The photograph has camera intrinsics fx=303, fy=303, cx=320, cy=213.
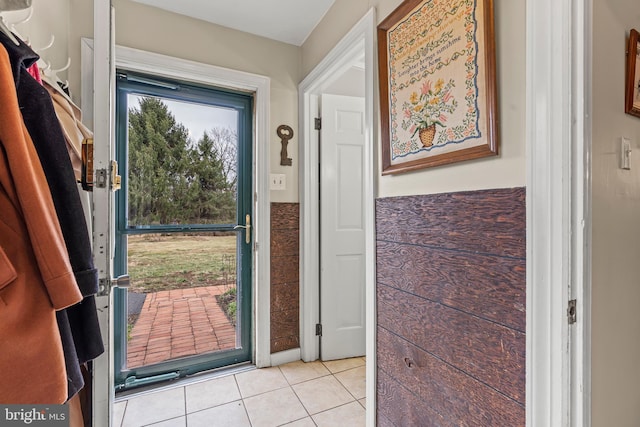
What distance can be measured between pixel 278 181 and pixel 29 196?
68.7 inches

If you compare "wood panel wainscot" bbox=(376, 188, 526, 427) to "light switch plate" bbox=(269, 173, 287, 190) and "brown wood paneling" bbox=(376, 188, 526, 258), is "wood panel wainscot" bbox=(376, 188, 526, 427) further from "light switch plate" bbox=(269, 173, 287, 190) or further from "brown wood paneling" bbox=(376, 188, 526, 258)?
"light switch plate" bbox=(269, 173, 287, 190)

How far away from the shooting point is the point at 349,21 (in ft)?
5.68

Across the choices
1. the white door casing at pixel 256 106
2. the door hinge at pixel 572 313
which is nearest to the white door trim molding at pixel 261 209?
the white door casing at pixel 256 106

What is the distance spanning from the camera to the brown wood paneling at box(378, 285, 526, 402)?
906mm

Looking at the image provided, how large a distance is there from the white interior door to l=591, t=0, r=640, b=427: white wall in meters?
1.65

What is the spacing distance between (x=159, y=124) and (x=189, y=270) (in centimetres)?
103

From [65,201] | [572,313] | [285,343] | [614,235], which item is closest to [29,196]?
[65,201]

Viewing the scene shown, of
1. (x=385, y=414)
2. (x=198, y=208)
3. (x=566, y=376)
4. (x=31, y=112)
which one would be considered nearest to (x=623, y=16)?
(x=566, y=376)

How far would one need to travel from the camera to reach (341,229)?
96.3 inches

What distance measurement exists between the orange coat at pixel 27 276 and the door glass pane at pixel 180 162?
152 cm

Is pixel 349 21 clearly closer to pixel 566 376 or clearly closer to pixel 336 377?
pixel 566 376

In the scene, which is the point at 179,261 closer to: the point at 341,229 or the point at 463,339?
the point at 341,229

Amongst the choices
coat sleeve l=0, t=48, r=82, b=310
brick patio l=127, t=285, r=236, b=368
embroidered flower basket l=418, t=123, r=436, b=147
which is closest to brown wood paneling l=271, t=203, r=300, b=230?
brick patio l=127, t=285, r=236, b=368

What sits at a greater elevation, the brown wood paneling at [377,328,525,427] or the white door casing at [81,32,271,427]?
the white door casing at [81,32,271,427]
